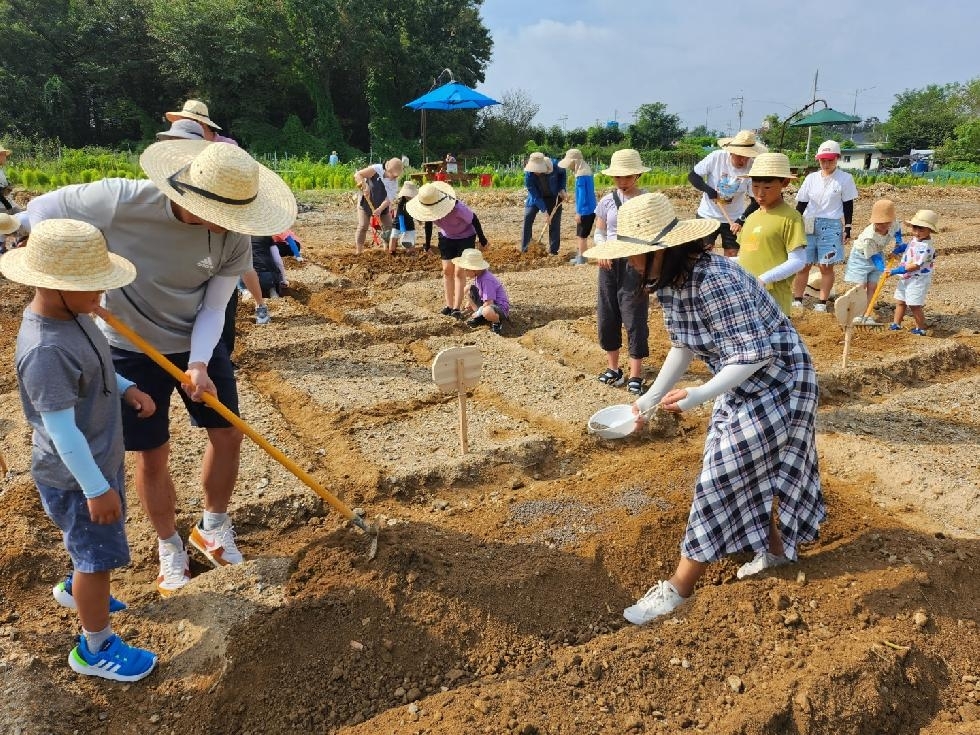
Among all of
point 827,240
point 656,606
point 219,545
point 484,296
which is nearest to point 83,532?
point 219,545

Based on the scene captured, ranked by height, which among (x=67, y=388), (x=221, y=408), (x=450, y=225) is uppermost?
(x=450, y=225)

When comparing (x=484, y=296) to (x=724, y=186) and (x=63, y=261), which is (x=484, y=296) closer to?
(x=724, y=186)

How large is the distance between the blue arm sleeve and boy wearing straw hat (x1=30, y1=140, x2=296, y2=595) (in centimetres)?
55

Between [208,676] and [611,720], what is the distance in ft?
4.53

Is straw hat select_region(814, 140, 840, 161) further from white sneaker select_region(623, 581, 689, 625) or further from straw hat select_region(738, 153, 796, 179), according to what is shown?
white sneaker select_region(623, 581, 689, 625)

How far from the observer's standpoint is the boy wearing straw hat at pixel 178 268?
2.45 metres

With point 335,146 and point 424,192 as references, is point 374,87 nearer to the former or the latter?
point 335,146

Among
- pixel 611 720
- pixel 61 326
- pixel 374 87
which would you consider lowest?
pixel 611 720

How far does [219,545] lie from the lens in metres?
3.09

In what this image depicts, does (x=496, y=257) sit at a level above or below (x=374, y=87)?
below

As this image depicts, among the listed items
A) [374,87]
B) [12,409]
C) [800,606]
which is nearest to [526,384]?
[800,606]

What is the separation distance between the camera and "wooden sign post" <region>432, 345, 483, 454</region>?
3.83m

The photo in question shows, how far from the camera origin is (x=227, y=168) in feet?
8.03

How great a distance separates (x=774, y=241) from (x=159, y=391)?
11.5 ft
